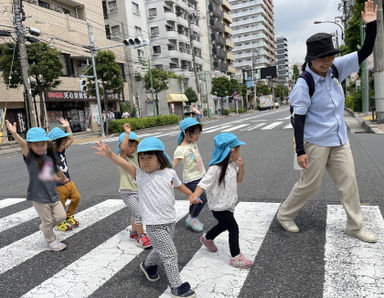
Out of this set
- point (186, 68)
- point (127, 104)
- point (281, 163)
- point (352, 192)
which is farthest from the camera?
point (186, 68)

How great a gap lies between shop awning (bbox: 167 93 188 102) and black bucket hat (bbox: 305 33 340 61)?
40400 millimetres

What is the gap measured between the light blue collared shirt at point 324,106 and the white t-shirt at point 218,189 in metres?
0.94

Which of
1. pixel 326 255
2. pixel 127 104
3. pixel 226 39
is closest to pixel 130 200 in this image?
pixel 326 255

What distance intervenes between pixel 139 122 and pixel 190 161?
2220 cm

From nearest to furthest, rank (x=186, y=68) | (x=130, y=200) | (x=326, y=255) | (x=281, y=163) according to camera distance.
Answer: (x=326, y=255) < (x=130, y=200) < (x=281, y=163) < (x=186, y=68)

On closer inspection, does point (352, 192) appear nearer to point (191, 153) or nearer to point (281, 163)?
point (191, 153)

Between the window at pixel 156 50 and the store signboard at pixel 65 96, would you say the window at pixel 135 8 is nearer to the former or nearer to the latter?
the window at pixel 156 50

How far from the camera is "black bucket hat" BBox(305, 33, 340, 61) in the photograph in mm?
2889

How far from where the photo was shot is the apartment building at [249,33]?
95.2 meters

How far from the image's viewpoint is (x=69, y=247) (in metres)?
3.59

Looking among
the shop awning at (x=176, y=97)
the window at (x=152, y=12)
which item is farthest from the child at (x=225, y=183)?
the window at (x=152, y=12)

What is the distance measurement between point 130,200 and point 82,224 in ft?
4.16

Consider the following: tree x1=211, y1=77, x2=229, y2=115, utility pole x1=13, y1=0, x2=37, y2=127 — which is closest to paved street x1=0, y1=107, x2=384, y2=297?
utility pole x1=13, y1=0, x2=37, y2=127

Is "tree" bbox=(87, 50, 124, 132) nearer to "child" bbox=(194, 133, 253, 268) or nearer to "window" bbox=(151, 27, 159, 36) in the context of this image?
"child" bbox=(194, 133, 253, 268)
